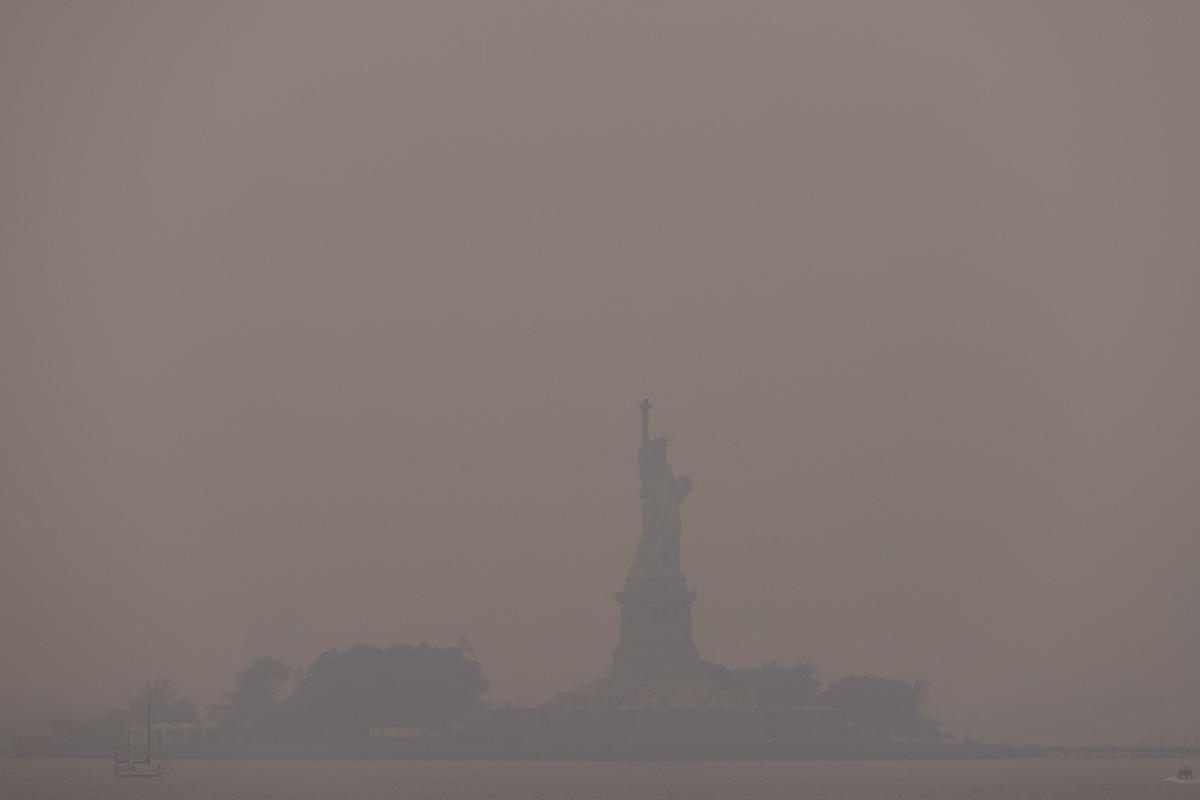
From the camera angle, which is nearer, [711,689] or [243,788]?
[243,788]

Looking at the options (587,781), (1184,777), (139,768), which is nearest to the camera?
(587,781)

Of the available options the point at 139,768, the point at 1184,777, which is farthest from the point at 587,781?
the point at 1184,777

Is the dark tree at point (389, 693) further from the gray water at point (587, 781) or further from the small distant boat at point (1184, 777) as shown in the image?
the small distant boat at point (1184, 777)

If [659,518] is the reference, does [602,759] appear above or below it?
below

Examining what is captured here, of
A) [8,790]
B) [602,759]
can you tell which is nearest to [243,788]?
[8,790]

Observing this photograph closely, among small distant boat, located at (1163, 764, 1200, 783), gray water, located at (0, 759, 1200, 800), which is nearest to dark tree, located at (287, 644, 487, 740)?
gray water, located at (0, 759, 1200, 800)

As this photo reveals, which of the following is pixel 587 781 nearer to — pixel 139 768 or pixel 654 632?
pixel 654 632

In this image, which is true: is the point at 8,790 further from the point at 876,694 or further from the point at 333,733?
the point at 876,694

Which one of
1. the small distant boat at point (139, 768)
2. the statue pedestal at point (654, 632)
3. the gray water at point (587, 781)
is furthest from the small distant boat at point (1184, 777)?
the small distant boat at point (139, 768)
